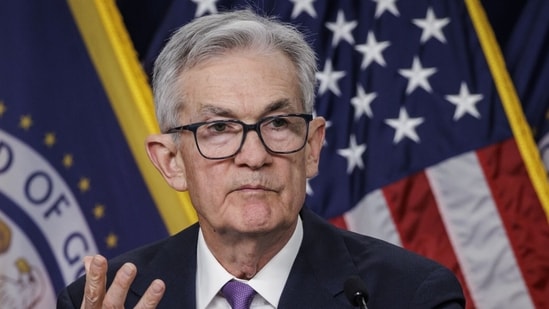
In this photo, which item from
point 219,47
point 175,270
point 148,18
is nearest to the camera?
point 219,47

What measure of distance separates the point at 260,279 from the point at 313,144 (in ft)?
1.02

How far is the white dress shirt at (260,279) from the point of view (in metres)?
2.59

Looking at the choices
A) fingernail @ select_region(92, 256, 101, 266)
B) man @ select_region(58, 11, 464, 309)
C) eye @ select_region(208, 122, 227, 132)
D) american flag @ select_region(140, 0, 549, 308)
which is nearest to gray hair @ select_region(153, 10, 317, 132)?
man @ select_region(58, 11, 464, 309)

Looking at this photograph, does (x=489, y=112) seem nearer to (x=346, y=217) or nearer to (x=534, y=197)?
(x=534, y=197)

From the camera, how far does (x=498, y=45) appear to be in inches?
174

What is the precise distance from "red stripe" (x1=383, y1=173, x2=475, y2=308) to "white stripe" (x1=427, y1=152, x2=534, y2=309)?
0.03 metres

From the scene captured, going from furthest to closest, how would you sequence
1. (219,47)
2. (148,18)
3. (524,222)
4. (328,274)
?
1. (148,18)
2. (524,222)
3. (328,274)
4. (219,47)

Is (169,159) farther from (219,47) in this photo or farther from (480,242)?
(480,242)

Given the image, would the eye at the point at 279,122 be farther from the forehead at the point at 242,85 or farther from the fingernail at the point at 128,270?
the fingernail at the point at 128,270

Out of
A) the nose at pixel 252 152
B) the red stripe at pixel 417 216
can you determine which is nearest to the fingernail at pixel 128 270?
the nose at pixel 252 152

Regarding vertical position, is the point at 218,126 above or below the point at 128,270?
above

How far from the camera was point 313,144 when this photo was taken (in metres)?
2.64

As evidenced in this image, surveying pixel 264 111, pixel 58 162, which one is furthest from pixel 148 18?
pixel 264 111

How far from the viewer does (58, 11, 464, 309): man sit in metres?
2.45
